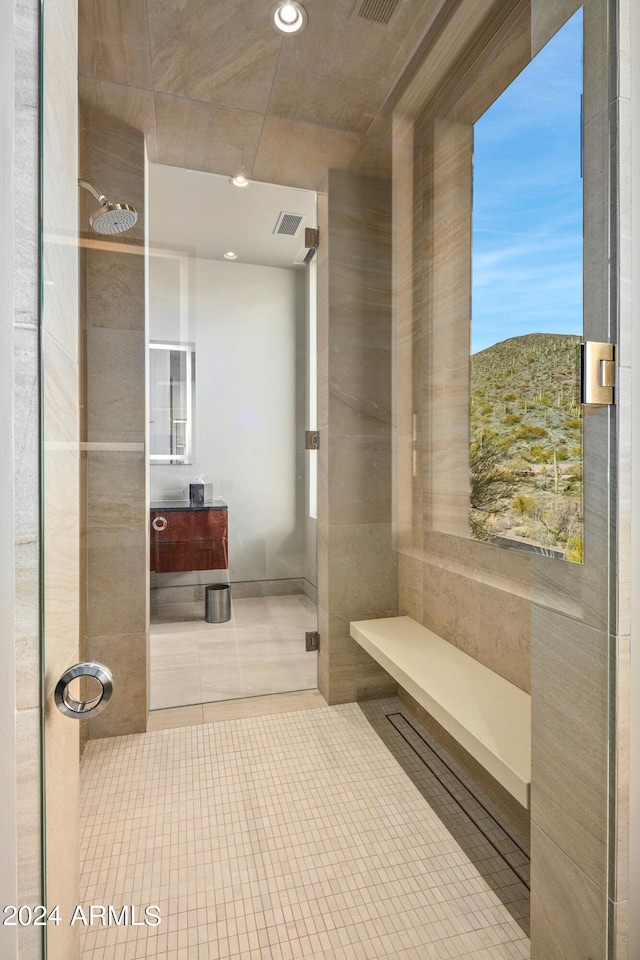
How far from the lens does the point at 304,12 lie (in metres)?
1.14

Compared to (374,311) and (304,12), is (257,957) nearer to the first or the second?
(374,311)

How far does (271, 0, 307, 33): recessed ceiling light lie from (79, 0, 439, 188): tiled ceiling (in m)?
0.02

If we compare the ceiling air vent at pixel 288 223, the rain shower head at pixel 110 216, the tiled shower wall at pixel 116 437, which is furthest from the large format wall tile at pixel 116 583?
the ceiling air vent at pixel 288 223

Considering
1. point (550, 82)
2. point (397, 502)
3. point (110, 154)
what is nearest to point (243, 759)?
point (397, 502)

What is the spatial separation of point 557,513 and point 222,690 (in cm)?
93

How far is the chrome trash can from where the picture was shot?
50.6 inches

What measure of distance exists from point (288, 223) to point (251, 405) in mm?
555

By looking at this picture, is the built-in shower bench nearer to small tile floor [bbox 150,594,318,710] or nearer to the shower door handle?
small tile floor [bbox 150,594,318,710]

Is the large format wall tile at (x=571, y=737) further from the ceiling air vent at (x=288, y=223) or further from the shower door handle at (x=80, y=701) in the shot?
the ceiling air vent at (x=288, y=223)

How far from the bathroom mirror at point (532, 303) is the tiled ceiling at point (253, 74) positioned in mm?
404

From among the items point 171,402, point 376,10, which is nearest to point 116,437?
point 171,402

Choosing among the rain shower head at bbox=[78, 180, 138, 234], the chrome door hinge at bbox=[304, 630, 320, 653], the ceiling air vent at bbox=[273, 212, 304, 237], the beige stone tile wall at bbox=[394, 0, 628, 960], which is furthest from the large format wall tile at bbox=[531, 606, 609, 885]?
the ceiling air vent at bbox=[273, 212, 304, 237]

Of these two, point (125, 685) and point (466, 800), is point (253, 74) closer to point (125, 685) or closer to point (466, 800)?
point (125, 685)

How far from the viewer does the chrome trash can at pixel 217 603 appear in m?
1.29
